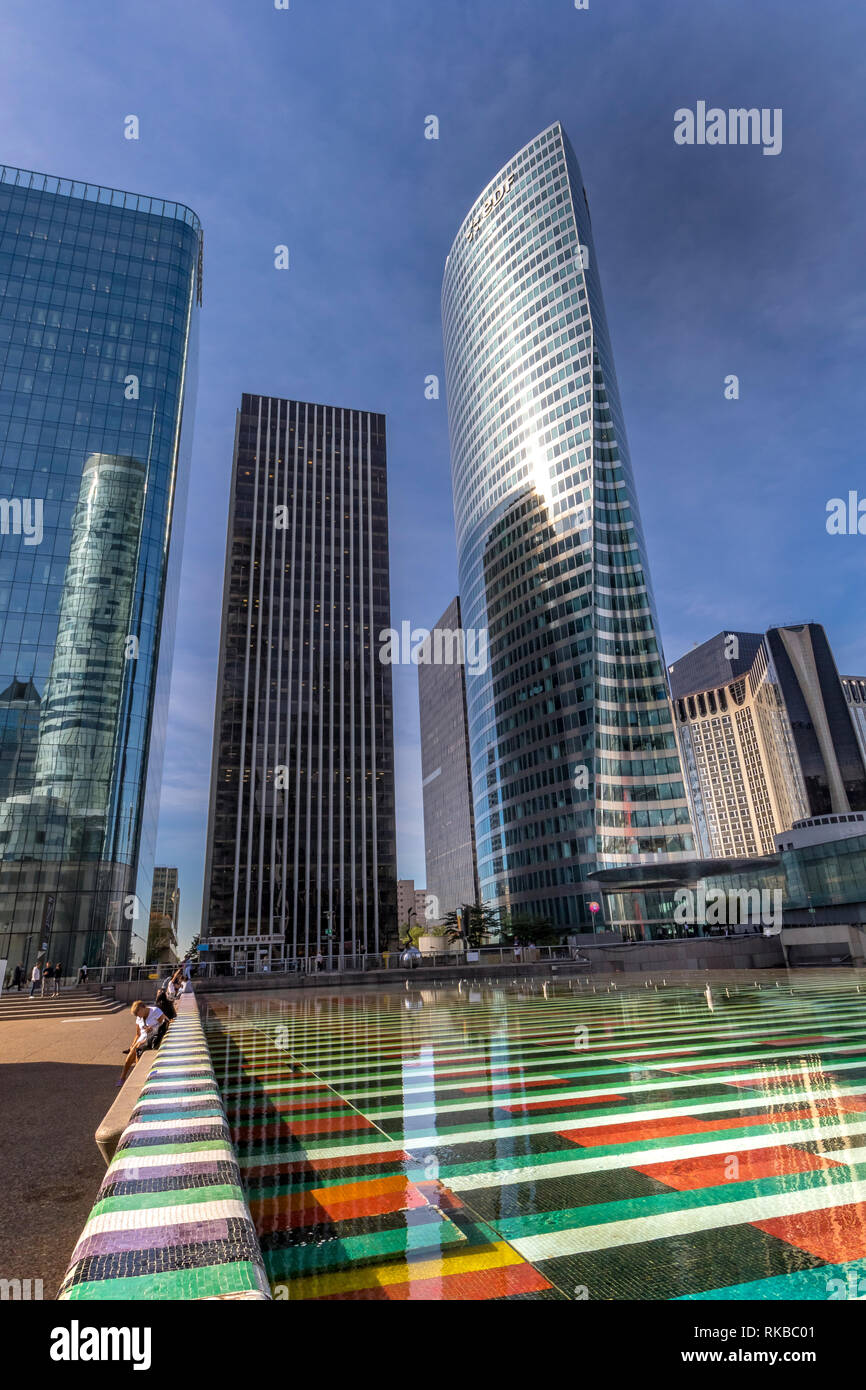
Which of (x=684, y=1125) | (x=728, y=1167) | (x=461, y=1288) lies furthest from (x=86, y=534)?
(x=461, y=1288)

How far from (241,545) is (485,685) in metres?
53.3

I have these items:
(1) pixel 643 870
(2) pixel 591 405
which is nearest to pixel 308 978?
(1) pixel 643 870

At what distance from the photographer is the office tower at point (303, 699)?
10588cm

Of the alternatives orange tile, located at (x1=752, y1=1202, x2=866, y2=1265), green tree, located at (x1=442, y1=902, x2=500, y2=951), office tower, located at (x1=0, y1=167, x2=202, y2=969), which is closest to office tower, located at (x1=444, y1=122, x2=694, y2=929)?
green tree, located at (x1=442, y1=902, x2=500, y2=951)

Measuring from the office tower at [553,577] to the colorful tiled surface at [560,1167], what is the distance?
248 ft

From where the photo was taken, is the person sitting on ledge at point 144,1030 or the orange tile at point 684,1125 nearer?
the orange tile at point 684,1125

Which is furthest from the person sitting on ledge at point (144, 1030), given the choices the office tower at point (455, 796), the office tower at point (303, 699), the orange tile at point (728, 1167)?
the office tower at point (455, 796)

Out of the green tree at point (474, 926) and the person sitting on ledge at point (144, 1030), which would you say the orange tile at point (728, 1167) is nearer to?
the person sitting on ledge at point (144, 1030)

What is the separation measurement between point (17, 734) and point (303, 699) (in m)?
59.8

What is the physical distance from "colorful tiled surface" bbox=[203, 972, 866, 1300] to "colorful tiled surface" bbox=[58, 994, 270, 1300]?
73 centimetres

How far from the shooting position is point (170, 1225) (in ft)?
8.39

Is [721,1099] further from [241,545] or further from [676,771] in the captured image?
[241,545]

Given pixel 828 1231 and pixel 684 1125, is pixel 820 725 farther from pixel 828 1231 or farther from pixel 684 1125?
pixel 828 1231
